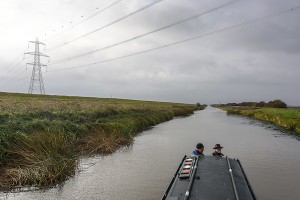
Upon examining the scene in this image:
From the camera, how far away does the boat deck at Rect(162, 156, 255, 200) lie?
968cm

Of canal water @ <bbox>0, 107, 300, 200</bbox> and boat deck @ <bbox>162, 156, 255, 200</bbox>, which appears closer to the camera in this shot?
boat deck @ <bbox>162, 156, 255, 200</bbox>

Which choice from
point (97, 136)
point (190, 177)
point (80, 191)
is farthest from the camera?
point (97, 136)

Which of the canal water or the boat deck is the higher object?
the boat deck

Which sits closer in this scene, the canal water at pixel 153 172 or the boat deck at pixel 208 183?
the boat deck at pixel 208 183

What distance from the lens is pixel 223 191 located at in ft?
32.6

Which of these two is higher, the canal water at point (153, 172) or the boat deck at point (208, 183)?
the boat deck at point (208, 183)

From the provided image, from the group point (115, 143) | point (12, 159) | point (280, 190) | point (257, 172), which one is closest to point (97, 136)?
point (115, 143)

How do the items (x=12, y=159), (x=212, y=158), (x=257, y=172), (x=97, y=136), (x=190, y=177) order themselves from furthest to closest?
(x=97, y=136) → (x=257, y=172) → (x=12, y=159) → (x=212, y=158) → (x=190, y=177)

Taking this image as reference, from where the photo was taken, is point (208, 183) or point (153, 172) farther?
point (153, 172)

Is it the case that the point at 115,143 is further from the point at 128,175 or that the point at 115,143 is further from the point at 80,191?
the point at 80,191

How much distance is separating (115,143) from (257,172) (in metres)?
12.1

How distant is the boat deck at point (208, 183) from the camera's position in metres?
9.68

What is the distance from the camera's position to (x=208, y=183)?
10602 mm

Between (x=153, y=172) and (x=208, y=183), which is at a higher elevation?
(x=208, y=183)
